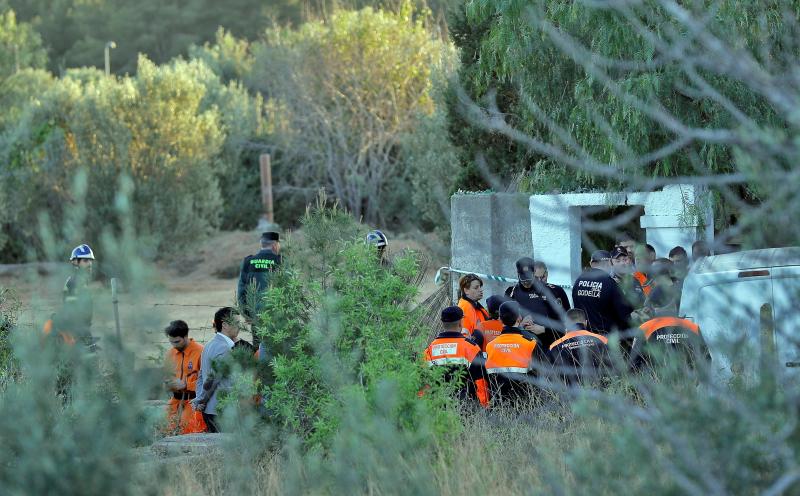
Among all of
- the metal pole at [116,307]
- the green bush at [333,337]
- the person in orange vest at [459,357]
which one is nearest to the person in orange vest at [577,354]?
the person in orange vest at [459,357]

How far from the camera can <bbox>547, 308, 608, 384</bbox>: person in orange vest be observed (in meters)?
8.09

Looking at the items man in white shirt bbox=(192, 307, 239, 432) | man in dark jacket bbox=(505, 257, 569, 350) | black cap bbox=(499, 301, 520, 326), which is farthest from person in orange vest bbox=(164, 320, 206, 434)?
man in dark jacket bbox=(505, 257, 569, 350)

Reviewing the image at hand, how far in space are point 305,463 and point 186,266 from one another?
29057mm

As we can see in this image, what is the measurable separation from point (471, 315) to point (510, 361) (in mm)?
1606

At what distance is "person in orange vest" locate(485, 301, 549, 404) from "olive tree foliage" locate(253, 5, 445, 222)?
91.8 ft

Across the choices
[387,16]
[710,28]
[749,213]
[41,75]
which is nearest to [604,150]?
[710,28]

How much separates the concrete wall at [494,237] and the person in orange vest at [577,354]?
18.9ft

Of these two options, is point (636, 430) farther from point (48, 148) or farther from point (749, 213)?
point (48, 148)

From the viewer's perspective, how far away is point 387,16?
124 ft

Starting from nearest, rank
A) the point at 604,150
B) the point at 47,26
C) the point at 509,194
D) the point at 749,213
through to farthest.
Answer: the point at 749,213, the point at 604,150, the point at 509,194, the point at 47,26

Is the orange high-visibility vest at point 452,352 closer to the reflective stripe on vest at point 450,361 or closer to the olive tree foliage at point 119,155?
the reflective stripe on vest at point 450,361

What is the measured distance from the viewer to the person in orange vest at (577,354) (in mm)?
8086

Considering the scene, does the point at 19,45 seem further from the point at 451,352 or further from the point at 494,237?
the point at 451,352

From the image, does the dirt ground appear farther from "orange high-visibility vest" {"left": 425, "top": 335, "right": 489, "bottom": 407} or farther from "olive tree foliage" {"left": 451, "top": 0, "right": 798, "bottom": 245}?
"olive tree foliage" {"left": 451, "top": 0, "right": 798, "bottom": 245}
